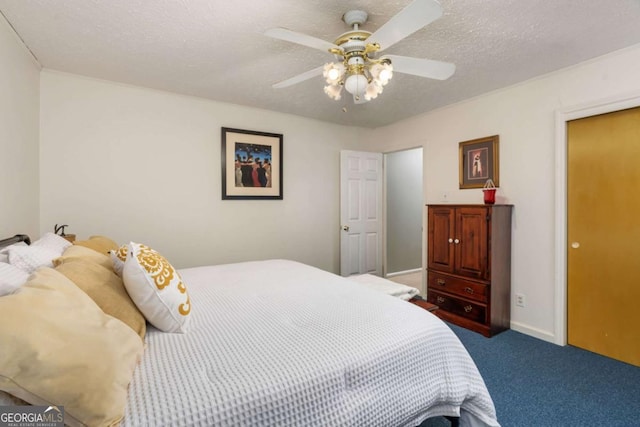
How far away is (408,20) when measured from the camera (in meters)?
1.39

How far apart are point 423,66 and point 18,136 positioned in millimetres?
2939

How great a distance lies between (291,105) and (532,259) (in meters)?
3.10

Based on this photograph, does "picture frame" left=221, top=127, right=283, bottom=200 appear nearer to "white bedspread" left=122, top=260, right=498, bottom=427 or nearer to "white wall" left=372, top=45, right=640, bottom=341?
"white bedspread" left=122, top=260, right=498, bottom=427

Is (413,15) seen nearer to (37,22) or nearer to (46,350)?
(46,350)

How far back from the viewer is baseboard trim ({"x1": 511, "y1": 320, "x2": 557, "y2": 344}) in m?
2.69

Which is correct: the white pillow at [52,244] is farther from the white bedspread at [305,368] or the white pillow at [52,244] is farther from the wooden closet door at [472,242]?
the wooden closet door at [472,242]

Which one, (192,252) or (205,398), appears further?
(192,252)

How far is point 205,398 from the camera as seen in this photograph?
0.85 m

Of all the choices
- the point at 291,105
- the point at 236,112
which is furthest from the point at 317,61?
the point at 236,112

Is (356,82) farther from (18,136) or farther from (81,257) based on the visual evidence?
(18,136)

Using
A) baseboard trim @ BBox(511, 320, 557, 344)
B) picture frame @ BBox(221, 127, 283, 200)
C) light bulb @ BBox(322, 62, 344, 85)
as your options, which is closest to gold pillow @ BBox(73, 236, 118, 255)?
picture frame @ BBox(221, 127, 283, 200)

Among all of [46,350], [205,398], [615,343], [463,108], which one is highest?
[463,108]

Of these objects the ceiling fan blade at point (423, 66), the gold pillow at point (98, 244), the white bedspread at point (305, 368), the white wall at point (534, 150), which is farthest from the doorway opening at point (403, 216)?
the gold pillow at point (98, 244)

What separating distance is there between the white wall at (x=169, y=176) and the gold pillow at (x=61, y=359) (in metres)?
2.39
